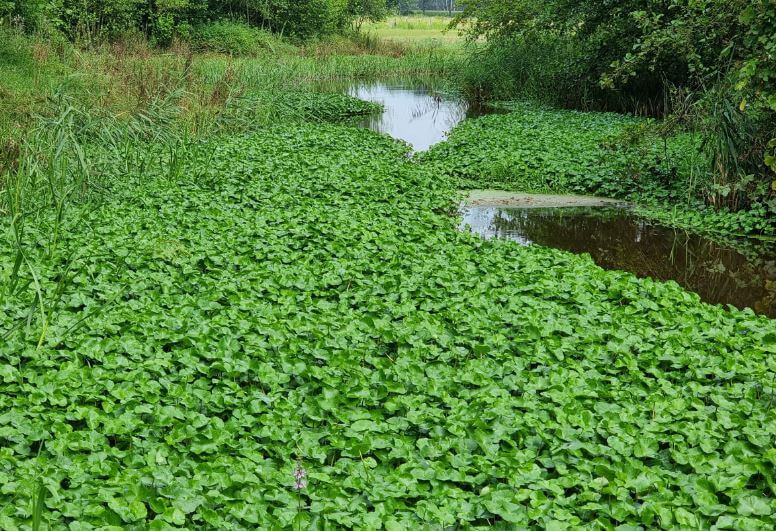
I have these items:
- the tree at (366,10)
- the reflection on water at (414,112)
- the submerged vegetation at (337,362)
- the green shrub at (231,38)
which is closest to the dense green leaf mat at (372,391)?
the submerged vegetation at (337,362)

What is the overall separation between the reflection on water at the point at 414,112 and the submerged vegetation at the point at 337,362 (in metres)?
7.35

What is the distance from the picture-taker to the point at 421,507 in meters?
3.60

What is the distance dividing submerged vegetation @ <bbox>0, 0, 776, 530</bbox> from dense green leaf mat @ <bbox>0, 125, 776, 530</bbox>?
17mm

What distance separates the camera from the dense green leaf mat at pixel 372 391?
3629 mm

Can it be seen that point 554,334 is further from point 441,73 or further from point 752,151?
point 441,73

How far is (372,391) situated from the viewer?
15.4ft

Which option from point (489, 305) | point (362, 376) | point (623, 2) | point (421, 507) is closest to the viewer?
point (421, 507)

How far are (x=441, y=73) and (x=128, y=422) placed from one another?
90.1ft

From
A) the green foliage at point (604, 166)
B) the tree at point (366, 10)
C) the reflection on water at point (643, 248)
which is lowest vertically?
the reflection on water at point (643, 248)

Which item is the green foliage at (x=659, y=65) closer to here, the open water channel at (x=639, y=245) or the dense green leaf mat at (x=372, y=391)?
the open water channel at (x=639, y=245)

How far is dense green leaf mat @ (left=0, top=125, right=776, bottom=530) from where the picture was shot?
3.63m

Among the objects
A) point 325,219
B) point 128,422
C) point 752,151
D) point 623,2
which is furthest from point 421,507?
point 623,2

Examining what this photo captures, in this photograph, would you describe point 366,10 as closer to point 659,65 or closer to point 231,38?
point 231,38

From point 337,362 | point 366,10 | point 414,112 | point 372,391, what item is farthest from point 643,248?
point 366,10
